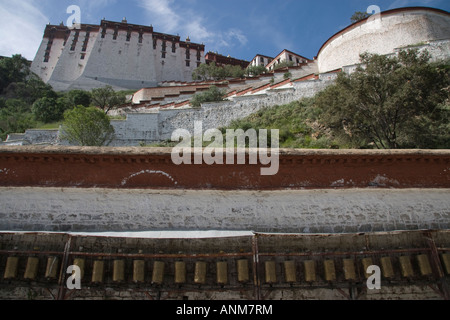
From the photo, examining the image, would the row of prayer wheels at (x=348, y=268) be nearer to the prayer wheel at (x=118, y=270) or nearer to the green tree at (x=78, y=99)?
the prayer wheel at (x=118, y=270)

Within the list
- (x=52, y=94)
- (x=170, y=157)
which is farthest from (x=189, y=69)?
(x=170, y=157)

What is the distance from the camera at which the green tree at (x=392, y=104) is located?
493 inches

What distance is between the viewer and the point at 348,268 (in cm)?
626

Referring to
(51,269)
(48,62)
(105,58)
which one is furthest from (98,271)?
(48,62)

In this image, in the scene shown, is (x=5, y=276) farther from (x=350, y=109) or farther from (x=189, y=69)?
(x=189, y=69)

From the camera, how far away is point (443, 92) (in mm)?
12773

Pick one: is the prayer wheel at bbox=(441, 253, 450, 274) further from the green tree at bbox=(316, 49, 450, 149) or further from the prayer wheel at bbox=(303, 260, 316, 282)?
the green tree at bbox=(316, 49, 450, 149)

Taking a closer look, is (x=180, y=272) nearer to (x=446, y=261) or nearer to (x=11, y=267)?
(x=11, y=267)

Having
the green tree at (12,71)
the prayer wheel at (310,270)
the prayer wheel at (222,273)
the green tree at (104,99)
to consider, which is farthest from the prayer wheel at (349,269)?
the green tree at (12,71)

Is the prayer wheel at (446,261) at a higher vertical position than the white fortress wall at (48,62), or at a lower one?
lower

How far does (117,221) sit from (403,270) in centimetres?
677

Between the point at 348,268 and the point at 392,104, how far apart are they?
8.94m

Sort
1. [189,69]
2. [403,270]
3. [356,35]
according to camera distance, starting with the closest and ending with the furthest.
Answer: [403,270]
[356,35]
[189,69]

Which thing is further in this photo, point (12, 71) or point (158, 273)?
point (12, 71)
